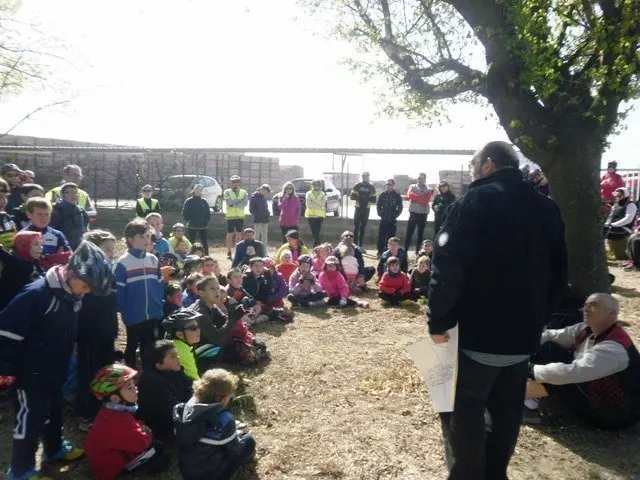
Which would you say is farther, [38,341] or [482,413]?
[38,341]

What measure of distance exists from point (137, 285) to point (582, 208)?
4.72 m

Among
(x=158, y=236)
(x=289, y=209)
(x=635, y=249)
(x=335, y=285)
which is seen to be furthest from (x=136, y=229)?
(x=635, y=249)

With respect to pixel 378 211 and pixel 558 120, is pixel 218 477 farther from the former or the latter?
pixel 378 211

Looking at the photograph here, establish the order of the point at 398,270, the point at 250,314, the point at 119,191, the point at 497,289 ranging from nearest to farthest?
the point at 497,289 < the point at 250,314 < the point at 398,270 < the point at 119,191

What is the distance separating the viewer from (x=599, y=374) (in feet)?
12.0

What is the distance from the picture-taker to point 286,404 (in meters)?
4.52

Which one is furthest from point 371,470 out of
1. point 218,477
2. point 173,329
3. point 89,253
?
point 89,253

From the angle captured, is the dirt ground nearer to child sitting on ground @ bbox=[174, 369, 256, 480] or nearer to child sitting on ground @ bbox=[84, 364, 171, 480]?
child sitting on ground @ bbox=[84, 364, 171, 480]

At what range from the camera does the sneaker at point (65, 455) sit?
11.7 feet

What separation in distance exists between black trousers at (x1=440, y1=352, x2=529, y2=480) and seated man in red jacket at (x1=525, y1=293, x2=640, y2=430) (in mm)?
1211

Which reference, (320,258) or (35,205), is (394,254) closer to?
(320,258)

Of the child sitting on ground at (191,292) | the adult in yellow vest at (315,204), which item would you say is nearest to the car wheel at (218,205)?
the adult in yellow vest at (315,204)

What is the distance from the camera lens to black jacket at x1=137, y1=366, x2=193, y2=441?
12.4ft

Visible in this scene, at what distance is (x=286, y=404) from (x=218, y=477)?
135cm
